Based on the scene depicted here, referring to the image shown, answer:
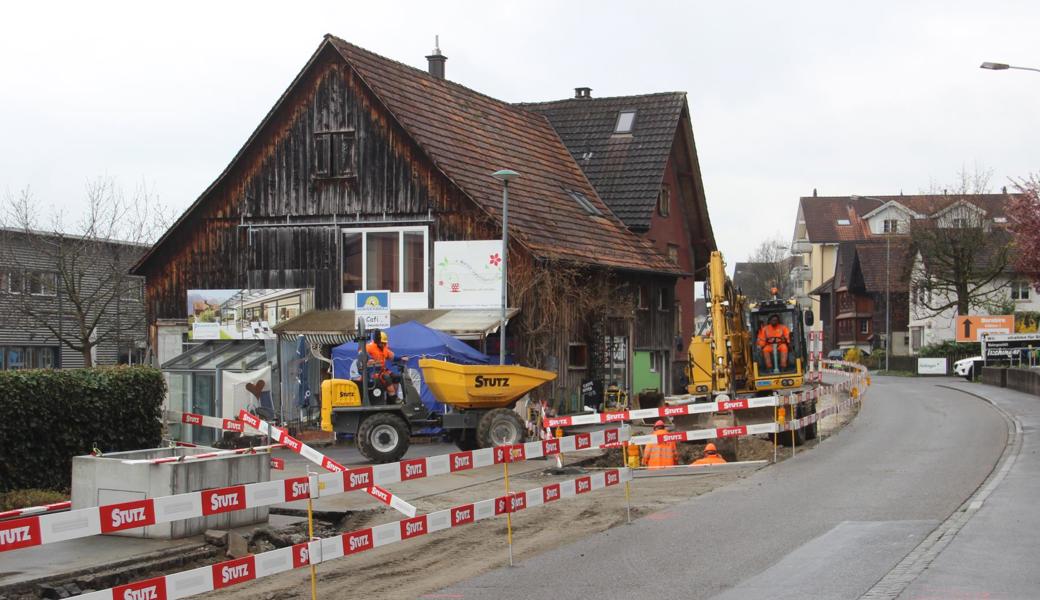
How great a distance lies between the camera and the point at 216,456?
49.6 ft

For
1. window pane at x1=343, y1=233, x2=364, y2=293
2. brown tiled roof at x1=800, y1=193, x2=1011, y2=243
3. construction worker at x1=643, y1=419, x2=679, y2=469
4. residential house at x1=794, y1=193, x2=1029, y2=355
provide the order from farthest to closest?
brown tiled roof at x1=800, y1=193, x2=1011, y2=243
residential house at x1=794, y1=193, x2=1029, y2=355
window pane at x1=343, y1=233, x2=364, y2=293
construction worker at x1=643, y1=419, x2=679, y2=469

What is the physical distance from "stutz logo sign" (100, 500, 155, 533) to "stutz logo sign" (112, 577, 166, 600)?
16.0 inches

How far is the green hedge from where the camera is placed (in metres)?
16.3

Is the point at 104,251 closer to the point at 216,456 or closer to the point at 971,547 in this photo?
the point at 216,456

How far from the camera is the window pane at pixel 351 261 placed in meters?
31.8

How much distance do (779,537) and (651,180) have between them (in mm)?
26448

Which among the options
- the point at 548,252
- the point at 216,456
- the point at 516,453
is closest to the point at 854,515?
the point at 516,453

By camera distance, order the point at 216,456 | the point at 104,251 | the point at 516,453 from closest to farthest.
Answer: the point at 516,453
the point at 216,456
the point at 104,251

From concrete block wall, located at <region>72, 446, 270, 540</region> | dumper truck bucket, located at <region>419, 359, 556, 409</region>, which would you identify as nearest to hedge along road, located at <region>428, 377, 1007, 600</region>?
concrete block wall, located at <region>72, 446, 270, 540</region>

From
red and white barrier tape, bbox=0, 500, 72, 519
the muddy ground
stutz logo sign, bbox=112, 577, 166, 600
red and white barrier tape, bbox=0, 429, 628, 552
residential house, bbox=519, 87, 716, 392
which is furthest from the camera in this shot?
residential house, bbox=519, 87, 716, 392

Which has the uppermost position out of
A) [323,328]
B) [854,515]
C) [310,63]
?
[310,63]

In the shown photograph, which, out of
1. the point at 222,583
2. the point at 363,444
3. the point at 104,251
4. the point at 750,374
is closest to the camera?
the point at 222,583

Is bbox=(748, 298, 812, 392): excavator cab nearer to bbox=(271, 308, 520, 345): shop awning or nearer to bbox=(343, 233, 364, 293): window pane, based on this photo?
bbox=(271, 308, 520, 345): shop awning

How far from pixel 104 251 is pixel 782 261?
305 feet
